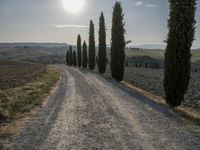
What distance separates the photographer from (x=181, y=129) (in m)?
11.9

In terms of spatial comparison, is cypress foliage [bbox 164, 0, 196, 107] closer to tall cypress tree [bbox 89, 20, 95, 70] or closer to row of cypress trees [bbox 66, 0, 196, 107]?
row of cypress trees [bbox 66, 0, 196, 107]

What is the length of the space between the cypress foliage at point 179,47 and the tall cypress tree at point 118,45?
1877cm

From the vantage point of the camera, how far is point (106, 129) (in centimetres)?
1155

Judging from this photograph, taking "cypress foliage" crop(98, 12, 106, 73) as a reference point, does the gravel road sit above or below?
below

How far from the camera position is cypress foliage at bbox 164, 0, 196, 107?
57.5ft

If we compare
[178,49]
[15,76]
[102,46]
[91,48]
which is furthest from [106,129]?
[91,48]

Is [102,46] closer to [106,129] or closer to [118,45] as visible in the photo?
[118,45]

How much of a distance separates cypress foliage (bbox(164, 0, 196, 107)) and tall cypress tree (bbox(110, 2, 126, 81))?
61.6 ft

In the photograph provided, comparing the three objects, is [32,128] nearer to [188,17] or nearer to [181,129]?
[181,129]

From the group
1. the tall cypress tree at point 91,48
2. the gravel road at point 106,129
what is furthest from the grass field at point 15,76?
the gravel road at point 106,129

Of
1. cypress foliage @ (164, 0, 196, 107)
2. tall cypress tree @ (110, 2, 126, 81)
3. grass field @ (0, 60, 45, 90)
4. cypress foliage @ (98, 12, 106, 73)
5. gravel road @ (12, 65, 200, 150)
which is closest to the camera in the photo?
gravel road @ (12, 65, 200, 150)

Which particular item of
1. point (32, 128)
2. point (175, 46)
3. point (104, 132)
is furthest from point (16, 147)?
point (175, 46)

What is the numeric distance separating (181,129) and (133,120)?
227 cm

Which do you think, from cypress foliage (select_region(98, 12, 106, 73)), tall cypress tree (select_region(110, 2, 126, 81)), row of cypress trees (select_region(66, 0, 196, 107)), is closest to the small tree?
cypress foliage (select_region(98, 12, 106, 73))
